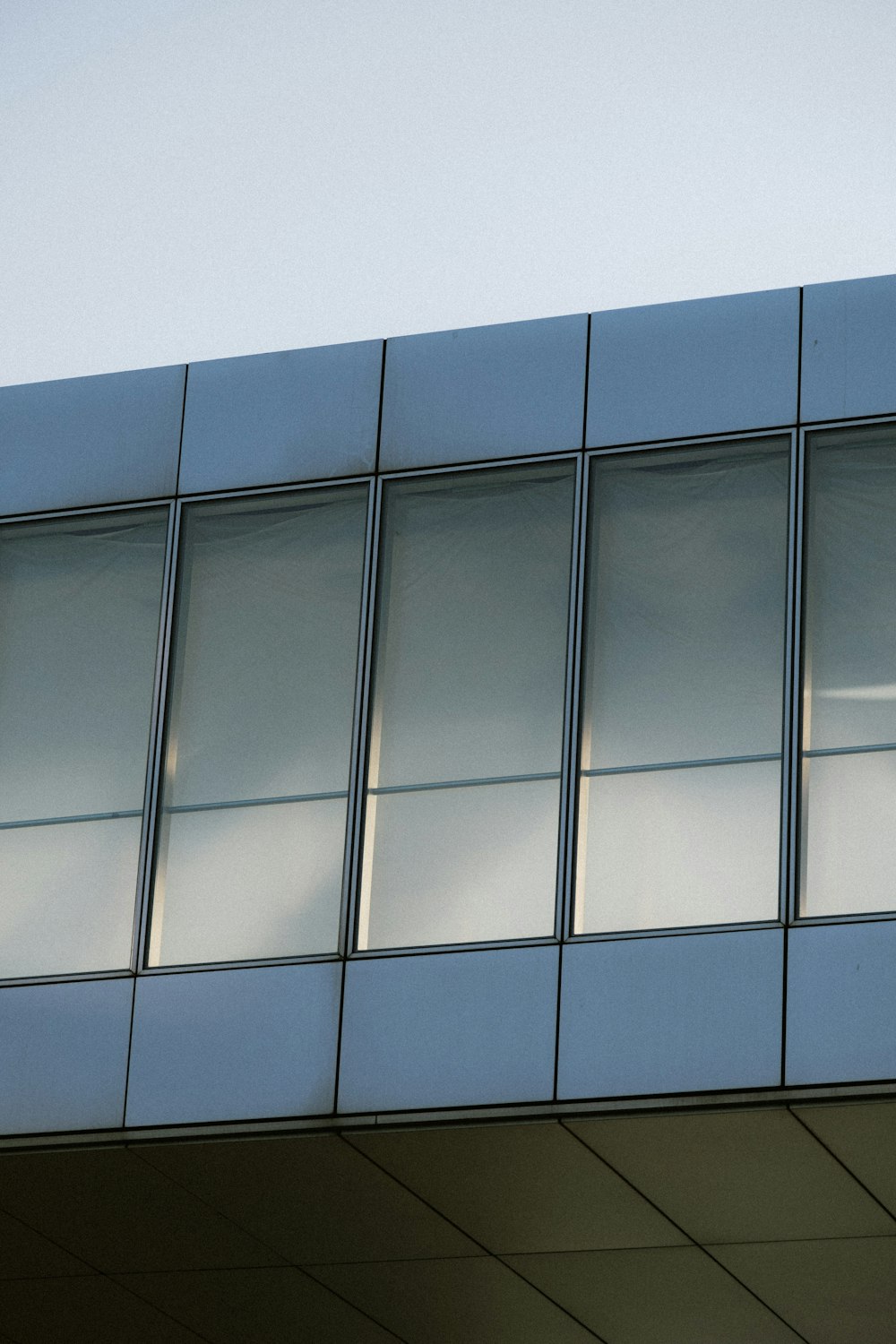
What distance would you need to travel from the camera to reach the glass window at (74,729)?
16172 millimetres

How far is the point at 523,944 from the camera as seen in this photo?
14.8 metres

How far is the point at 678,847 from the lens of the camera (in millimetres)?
14984

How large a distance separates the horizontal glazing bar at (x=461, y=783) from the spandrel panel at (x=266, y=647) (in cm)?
34

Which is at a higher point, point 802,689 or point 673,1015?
point 802,689

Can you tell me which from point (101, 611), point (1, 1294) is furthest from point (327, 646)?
point (1, 1294)

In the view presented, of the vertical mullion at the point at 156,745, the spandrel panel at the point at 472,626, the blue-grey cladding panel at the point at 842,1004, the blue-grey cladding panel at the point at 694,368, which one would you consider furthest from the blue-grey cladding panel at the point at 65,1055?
the blue-grey cladding panel at the point at 694,368

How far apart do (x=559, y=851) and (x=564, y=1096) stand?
176 centimetres

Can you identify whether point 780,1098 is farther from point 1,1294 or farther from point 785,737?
point 1,1294

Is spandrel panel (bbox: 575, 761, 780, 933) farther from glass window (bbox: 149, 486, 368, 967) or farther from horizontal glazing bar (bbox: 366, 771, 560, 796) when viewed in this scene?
glass window (bbox: 149, 486, 368, 967)

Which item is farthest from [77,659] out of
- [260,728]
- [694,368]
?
[694,368]

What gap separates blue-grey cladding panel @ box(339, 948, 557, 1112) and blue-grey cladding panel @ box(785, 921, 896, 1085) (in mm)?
1642

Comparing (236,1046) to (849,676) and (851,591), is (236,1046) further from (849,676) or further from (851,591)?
(851,591)

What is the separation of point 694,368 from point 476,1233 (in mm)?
6580

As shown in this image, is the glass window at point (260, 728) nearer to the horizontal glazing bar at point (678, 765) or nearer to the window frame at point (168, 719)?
the window frame at point (168, 719)
